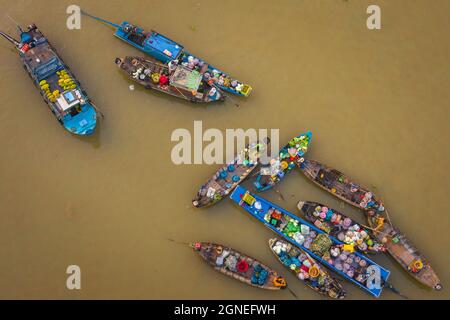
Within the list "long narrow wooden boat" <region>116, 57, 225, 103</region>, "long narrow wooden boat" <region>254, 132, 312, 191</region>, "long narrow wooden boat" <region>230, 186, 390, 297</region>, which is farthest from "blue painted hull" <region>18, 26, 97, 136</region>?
"long narrow wooden boat" <region>254, 132, 312, 191</region>

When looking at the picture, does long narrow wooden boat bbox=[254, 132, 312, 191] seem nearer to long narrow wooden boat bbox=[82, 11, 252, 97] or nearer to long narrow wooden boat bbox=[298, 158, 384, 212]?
long narrow wooden boat bbox=[298, 158, 384, 212]

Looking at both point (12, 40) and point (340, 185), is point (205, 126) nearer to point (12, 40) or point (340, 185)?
point (340, 185)

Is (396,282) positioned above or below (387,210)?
below

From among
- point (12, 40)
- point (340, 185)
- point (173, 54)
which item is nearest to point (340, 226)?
point (340, 185)

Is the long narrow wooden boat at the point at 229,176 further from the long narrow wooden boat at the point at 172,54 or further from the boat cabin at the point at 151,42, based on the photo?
the boat cabin at the point at 151,42

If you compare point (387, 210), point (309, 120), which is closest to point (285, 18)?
Answer: point (309, 120)

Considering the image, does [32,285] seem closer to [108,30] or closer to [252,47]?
[108,30]

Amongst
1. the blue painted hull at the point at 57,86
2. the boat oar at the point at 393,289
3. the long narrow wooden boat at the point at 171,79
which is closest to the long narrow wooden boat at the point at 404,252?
the boat oar at the point at 393,289

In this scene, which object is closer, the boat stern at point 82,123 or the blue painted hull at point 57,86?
the blue painted hull at point 57,86
